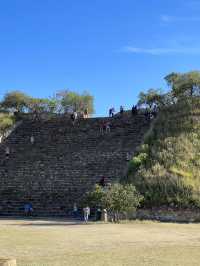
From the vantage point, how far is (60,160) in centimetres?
3972

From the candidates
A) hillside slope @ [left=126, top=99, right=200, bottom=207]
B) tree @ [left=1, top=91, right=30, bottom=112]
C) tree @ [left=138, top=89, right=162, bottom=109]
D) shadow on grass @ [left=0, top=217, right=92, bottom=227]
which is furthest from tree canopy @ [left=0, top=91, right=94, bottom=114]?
shadow on grass @ [left=0, top=217, right=92, bottom=227]

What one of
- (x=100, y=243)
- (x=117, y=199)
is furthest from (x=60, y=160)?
(x=100, y=243)

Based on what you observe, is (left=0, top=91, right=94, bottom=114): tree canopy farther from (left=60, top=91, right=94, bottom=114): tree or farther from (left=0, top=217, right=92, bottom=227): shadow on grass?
(left=0, top=217, right=92, bottom=227): shadow on grass

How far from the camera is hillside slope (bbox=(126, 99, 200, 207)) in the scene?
3272cm

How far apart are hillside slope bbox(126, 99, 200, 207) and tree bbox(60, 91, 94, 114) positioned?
61.4 ft

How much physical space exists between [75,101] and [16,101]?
20.3 feet

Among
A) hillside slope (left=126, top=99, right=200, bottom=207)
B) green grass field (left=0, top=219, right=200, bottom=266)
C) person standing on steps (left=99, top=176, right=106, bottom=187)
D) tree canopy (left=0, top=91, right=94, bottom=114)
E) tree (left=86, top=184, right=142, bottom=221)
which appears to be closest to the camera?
green grass field (left=0, top=219, right=200, bottom=266)

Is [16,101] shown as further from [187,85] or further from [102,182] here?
[102,182]

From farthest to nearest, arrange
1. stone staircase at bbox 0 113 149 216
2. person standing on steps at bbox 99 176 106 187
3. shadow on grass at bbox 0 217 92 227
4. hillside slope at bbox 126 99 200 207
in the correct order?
stone staircase at bbox 0 113 149 216 → person standing on steps at bbox 99 176 106 187 → hillside slope at bbox 126 99 200 207 → shadow on grass at bbox 0 217 92 227

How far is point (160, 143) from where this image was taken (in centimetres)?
3884

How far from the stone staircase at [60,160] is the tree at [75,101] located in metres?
13.8

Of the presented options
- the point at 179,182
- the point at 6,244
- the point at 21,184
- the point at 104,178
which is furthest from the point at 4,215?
the point at 6,244

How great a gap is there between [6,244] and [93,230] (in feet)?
20.6

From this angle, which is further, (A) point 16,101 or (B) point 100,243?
(A) point 16,101
